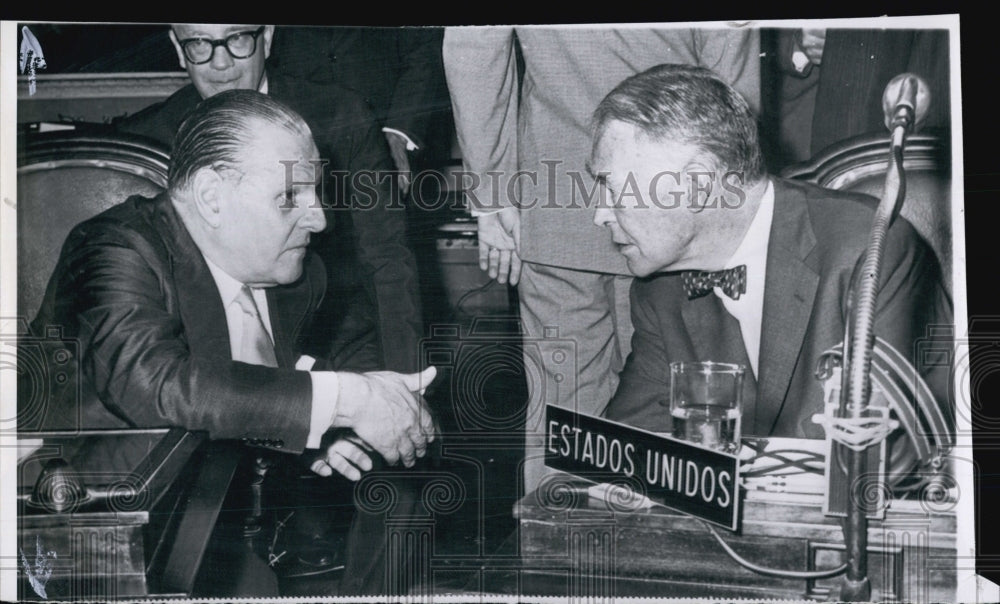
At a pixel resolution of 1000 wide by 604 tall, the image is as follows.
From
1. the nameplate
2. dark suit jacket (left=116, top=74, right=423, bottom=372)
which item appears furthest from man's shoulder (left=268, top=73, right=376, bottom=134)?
the nameplate

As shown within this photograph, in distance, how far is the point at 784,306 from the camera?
323 cm

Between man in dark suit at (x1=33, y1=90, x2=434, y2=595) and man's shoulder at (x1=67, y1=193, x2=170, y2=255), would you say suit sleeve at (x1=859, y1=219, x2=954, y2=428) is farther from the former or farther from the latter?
man's shoulder at (x1=67, y1=193, x2=170, y2=255)

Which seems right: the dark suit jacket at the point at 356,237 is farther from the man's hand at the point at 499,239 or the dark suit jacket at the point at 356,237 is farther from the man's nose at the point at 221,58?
the man's hand at the point at 499,239

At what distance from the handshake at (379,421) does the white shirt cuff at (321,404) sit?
19 mm

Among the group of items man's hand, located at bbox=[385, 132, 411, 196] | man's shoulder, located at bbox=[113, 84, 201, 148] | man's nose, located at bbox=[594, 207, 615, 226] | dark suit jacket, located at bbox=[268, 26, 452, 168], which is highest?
dark suit jacket, located at bbox=[268, 26, 452, 168]

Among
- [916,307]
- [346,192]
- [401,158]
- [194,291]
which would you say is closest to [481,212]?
[401,158]

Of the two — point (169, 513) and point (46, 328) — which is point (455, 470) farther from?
point (46, 328)

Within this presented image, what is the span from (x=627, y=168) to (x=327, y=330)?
1056mm

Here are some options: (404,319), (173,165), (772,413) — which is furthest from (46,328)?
(772,413)

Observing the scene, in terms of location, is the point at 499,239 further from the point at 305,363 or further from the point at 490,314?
the point at 305,363

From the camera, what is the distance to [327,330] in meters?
3.26

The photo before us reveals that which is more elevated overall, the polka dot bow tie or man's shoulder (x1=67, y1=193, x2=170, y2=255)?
man's shoulder (x1=67, y1=193, x2=170, y2=255)

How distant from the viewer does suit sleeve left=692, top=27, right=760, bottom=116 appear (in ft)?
10.6

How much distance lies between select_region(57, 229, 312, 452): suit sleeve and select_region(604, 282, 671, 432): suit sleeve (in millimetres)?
975
